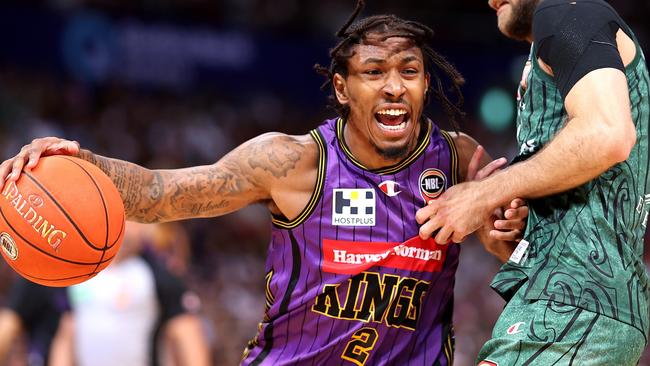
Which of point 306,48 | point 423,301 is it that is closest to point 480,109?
point 306,48

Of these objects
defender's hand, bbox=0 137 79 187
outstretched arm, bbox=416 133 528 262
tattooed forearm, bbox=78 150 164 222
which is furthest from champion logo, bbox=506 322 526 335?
defender's hand, bbox=0 137 79 187

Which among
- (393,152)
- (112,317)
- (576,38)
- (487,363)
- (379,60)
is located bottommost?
(487,363)

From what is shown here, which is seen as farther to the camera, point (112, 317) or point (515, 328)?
point (112, 317)

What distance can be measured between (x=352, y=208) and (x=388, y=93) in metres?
0.52

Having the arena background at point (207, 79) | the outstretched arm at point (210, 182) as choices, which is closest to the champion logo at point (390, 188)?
the outstretched arm at point (210, 182)

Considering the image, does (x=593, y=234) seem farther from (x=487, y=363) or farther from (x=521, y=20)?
(x=521, y=20)

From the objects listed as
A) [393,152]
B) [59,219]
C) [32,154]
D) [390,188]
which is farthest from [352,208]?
[32,154]

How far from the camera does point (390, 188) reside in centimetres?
429

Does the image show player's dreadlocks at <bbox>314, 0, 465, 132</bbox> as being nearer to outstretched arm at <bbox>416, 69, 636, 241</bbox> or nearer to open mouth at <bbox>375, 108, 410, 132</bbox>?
open mouth at <bbox>375, 108, 410, 132</bbox>

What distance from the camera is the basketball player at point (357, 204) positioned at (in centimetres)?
420

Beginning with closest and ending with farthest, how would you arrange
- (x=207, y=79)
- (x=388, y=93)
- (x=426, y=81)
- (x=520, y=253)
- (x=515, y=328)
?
1. (x=515, y=328)
2. (x=520, y=253)
3. (x=388, y=93)
4. (x=426, y=81)
5. (x=207, y=79)

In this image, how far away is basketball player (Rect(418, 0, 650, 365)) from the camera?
3467mm

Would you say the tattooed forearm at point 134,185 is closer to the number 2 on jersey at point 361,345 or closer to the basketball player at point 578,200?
the number 2 on jersey at point 361,345

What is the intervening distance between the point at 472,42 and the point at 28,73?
21.6 feet
